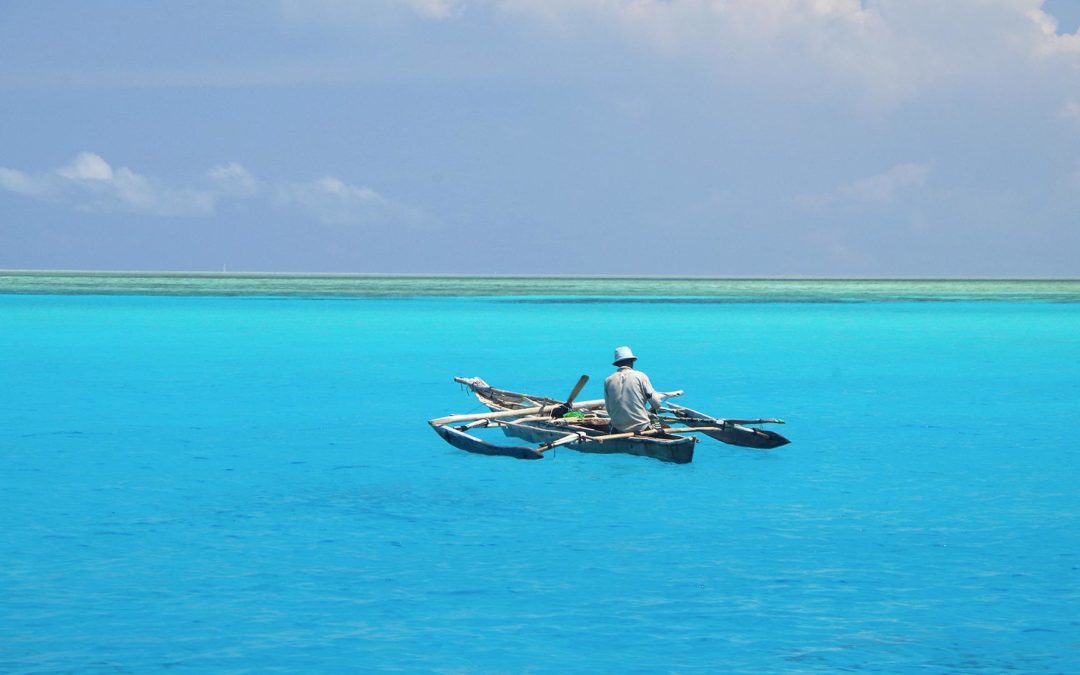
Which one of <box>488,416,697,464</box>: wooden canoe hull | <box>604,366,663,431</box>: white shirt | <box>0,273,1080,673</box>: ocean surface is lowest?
<box>0,273,1080,673</box>: ocean surface

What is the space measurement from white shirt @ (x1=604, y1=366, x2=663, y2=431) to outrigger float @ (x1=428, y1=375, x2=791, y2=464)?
0.42 feet

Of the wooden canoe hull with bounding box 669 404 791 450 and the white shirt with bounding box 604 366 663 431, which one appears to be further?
the wooden canoe hull with bounding box 669 404 791 450

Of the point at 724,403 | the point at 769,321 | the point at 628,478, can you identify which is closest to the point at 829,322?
the point at 769,321

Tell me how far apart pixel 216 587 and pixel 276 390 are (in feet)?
48.7

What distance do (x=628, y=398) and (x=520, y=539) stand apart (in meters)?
3.74

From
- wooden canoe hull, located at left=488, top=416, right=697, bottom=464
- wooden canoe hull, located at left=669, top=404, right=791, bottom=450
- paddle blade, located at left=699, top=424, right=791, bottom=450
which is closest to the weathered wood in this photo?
wooden canoe hull, located at left=488, top=416, right=697, bottom=464

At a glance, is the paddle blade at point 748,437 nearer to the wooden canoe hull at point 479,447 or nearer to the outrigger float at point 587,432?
the outrigger float at point 587,432

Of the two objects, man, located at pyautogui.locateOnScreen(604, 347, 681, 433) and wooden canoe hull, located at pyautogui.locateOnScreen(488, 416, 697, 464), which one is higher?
man, located at pyautogui.locateOnScreen(604, 347, 681, 433)

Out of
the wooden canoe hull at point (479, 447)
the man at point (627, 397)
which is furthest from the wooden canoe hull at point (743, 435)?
the wooden canoe hull at point (479, 447)

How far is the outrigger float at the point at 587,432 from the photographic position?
13.6 meters

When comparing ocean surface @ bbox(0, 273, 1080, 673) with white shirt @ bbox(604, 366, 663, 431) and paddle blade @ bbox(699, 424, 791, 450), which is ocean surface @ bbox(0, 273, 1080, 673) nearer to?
paddle blade @ bbox(699, 424, 791, 450)

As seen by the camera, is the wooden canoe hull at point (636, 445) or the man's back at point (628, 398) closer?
the wooden canoe hull at point (636, 445)

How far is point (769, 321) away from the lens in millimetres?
54156

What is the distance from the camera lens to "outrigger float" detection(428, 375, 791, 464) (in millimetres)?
13625
